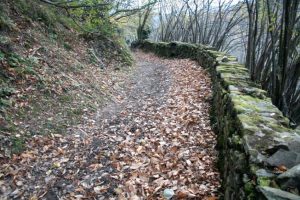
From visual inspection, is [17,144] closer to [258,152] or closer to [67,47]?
[258,152]

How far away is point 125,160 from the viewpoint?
458 cm

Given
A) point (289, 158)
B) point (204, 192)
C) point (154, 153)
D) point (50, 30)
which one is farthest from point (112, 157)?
point (50, 30)

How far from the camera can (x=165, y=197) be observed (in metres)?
3.56

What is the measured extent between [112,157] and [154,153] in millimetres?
718

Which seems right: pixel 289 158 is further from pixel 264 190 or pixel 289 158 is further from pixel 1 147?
pixel 1 147

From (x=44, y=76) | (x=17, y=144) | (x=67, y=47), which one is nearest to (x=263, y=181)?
(x=17, y=144)

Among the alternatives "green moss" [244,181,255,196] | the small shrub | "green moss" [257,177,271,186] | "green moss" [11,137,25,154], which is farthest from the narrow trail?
the small shrub

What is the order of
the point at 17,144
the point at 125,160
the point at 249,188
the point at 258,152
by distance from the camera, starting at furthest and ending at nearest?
the point at 17,144 < the point at 125,160 < the point at 258,152 < the point at 249,188

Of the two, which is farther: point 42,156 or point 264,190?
point 42,156

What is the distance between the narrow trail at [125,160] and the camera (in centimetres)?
384

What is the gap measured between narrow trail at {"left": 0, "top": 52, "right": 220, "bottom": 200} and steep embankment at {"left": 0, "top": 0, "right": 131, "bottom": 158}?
39 centimetres

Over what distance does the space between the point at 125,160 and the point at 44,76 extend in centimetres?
347

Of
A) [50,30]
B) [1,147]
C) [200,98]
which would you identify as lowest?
[1,147]

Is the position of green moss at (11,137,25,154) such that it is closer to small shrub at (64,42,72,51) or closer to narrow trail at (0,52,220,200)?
narrow trail at (0,52,220,200)
